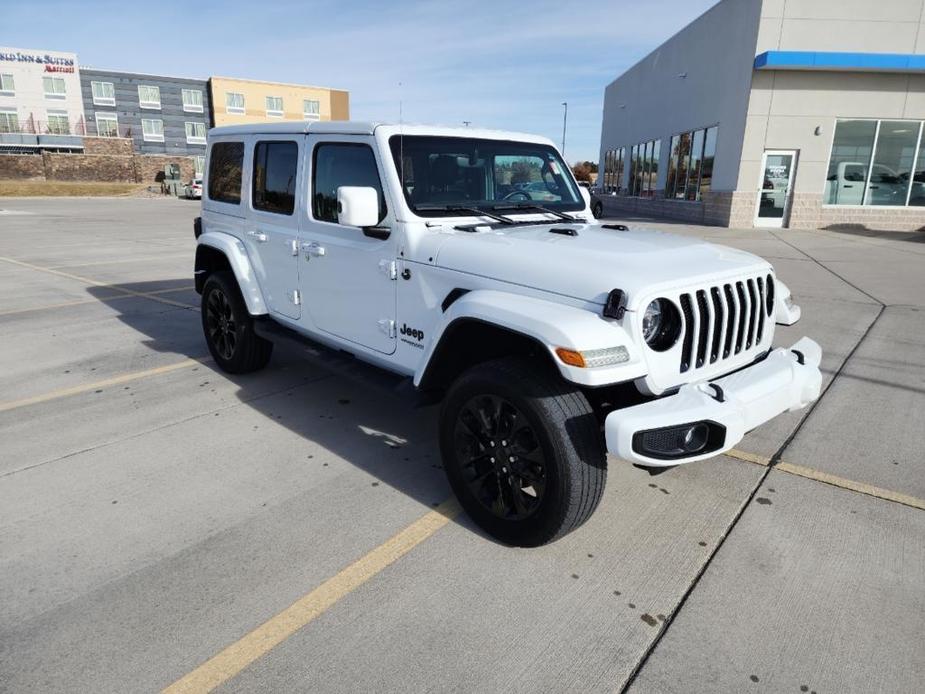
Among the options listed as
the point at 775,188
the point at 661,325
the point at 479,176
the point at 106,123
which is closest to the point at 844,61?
the point at 775,188

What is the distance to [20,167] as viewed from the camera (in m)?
43.1

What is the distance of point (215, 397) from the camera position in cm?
474

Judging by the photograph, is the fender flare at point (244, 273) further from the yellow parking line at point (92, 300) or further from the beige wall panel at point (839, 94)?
the beige wall panel at point (839, 94)

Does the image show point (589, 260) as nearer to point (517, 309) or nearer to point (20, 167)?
point (517, 309)

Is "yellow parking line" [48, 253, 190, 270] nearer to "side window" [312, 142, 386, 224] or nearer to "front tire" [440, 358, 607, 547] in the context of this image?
"side window" [312, 142, 386, 224]

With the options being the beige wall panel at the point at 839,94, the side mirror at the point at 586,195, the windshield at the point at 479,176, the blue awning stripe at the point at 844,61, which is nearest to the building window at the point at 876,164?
the beige wall panel at the point at 839,94

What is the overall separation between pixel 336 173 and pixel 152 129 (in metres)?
61.0

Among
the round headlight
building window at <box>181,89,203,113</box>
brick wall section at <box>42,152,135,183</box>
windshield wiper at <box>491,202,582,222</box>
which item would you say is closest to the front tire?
the round headlight

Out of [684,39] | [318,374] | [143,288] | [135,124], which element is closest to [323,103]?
[135,124]

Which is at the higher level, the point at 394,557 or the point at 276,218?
the point at 276,218

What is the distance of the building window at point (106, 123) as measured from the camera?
176 ft

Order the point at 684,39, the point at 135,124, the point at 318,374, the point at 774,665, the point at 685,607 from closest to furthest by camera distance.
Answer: the point at 774,665, the point at 685,607, the point at 318,374, the point at 684,39, the point at 135,124

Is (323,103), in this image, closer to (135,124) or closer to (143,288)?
(135,124)

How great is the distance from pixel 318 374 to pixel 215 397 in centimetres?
85
